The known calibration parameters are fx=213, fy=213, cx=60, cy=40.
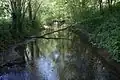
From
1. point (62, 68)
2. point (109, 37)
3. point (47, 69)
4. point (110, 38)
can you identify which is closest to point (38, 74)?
point (47, 69)

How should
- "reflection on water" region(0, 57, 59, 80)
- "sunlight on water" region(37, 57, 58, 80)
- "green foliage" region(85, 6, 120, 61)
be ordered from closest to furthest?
"reflection on water" region(0, 57, 59, 80)
"sunlight on water" region(37, 57, 58, 80)
"green foliage" region(85, 6, 120, 61)

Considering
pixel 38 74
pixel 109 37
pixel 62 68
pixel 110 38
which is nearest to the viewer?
pixel 38 74

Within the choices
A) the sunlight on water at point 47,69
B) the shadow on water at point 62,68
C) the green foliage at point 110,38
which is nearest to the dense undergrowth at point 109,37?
the green foliage at point 110,38

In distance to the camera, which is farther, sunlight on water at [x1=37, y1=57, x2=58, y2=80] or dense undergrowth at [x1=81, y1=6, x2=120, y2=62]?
dense undergrowth at [x1=81, y1=6, x2=120, y2=62]

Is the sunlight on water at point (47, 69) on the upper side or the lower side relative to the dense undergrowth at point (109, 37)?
lower

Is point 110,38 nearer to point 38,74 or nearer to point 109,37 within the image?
point 109,37

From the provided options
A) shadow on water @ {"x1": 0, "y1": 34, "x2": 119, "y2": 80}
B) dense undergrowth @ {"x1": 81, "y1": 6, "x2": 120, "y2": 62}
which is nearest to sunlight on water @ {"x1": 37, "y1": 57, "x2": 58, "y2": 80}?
shadow on water @ {"x1": 0, "y1": 34, "x2": 119, "y2": 80}

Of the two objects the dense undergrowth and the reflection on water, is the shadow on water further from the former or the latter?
the dense undergrowth

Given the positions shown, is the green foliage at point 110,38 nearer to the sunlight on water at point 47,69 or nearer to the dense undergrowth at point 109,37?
the dense undergrowth at point 109,37

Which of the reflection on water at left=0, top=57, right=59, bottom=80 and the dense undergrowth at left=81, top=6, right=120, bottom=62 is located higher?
the dense undergrowth at left=81, top=6, right=120, bottom=62

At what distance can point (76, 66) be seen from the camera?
1391cm

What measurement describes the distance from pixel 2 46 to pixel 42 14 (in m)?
19.8

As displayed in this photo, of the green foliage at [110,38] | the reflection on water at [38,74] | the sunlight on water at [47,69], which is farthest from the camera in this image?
the green foliage at [110,38]

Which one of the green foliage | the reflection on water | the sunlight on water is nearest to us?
the reflection on water
